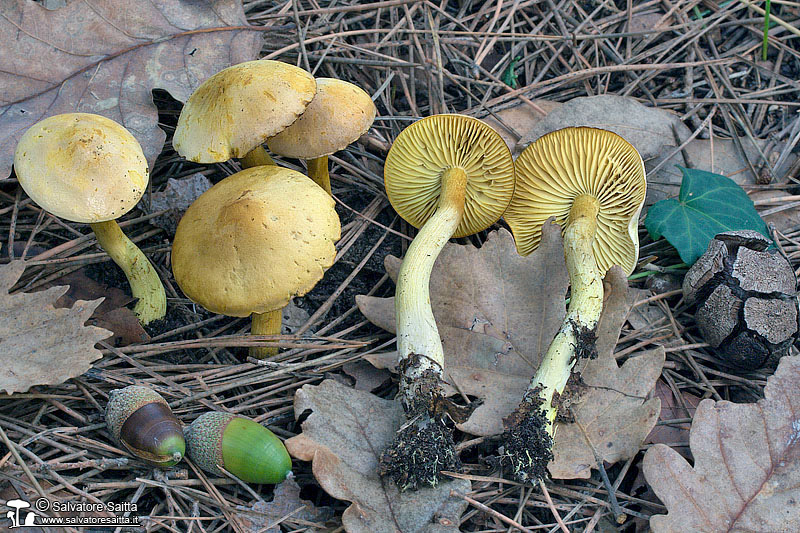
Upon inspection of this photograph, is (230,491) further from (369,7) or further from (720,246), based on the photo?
(369,7)

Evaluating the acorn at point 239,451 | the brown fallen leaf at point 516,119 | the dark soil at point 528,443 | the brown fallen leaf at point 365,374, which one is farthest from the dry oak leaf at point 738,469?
the brown fallen leaf at point 516,119

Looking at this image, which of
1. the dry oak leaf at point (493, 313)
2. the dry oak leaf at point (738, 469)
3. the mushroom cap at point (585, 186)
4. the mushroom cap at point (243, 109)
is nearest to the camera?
the dry oak leaf at point (738, 469)

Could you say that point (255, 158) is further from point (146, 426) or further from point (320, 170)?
point (146, 426)

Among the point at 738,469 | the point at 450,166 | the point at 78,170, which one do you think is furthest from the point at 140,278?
the point at 738,469

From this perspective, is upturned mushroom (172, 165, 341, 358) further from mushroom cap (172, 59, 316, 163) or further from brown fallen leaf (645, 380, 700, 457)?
brown fallen leaf (645, 380, 700, 457)

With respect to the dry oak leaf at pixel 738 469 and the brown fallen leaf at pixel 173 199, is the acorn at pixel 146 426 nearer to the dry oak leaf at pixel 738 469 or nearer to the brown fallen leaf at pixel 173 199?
the brown fallen leaf at pixel 173 199

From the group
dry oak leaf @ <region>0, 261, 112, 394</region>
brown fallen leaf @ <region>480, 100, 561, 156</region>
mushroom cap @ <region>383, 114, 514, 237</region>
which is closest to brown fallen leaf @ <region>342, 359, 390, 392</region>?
mushroom cap @ <region>383, 114, 514, 237</region>
